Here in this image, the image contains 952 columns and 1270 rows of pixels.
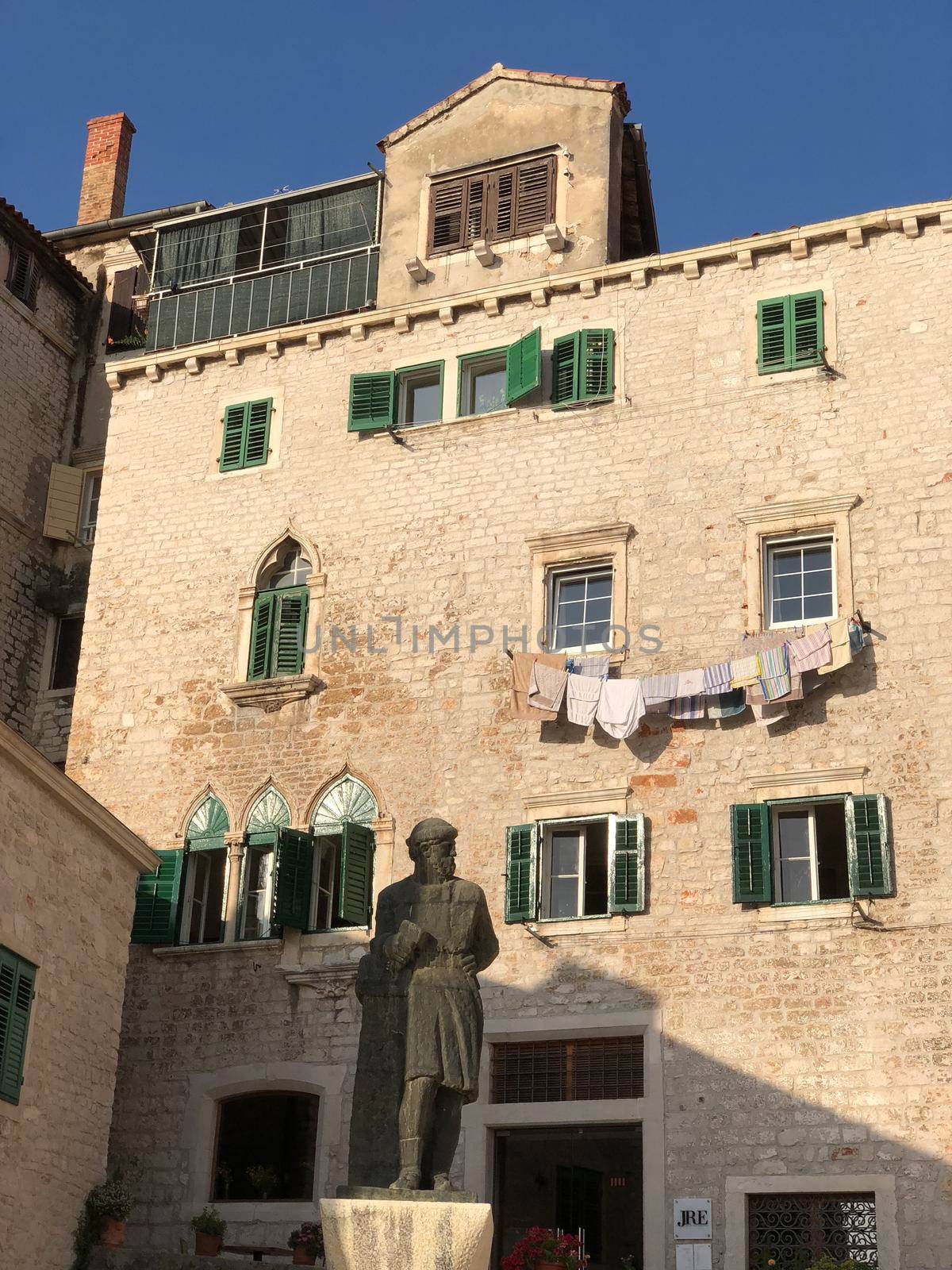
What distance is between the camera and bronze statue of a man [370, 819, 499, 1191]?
12961mm

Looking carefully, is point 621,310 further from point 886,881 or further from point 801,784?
point 886,881

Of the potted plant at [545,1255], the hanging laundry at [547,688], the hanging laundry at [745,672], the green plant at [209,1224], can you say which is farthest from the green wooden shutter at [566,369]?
the green plant at [209,1224]

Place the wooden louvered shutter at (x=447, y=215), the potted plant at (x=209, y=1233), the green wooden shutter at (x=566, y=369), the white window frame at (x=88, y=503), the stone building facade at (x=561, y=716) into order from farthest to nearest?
the white window frame at (x=88, y=503) < the wooden louvered shutter at (x=447, y=215) < the green wooden shutter at (x=566, y=369) < the potted plant at (x=209, y=1233) < the stone building facade at (x=561, y=716)

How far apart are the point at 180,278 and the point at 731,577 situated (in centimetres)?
1177

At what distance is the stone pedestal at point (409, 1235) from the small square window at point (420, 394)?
15636 millimetres

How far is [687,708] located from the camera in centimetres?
2231

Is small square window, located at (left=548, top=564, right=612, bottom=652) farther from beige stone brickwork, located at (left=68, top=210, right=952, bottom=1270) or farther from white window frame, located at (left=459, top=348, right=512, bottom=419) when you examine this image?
white window frame, located at (left=459, top=348, right=512, bottom=419)

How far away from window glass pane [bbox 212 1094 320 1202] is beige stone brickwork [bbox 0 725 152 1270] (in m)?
2.30

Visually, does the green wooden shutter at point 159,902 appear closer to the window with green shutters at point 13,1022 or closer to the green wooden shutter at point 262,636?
the green wooden shutter at point 262,636

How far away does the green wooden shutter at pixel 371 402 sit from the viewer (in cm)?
2589

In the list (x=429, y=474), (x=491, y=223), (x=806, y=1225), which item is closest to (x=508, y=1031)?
(x=806, y=1225)

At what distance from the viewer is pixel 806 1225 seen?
1953cm

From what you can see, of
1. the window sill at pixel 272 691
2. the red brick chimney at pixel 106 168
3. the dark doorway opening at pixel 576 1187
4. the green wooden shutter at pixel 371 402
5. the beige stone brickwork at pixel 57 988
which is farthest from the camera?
the red brick chimney at pixel 106 168

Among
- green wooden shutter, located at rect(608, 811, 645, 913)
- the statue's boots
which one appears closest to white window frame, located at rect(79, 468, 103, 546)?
green wooden shutter, located at rect(608, 811, 645, 913)
